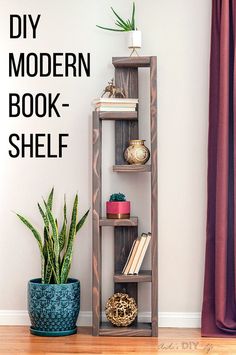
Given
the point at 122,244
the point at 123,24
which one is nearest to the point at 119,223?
the point at 122,244

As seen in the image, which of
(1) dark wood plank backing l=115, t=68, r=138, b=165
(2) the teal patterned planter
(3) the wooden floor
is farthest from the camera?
(1) dark wood plank backing l=115, t=68, r=138, b=165

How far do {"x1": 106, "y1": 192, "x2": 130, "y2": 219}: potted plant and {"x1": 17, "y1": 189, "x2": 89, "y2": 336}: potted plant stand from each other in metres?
0.21

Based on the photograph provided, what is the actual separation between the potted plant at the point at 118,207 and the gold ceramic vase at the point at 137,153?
24 cm

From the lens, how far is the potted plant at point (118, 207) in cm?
424

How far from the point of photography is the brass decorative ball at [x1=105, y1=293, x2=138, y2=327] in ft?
13.8

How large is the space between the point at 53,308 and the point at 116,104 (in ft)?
4.34

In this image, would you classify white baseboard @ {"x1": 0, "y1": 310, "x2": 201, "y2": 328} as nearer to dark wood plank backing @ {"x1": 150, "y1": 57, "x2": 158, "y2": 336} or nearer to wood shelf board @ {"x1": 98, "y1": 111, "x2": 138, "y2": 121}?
dark wood plank backing @ {"x1": 150, "y1": 57, "x2": 158, "y2": 336}

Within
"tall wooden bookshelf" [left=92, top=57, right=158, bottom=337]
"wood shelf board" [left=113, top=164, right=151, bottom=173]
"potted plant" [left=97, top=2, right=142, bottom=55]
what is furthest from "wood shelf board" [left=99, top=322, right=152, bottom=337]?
"potted plant" [left=97, top=2, right=142, bottom=55]

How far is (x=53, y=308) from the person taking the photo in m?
4.18

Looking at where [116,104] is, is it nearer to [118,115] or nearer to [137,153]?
[118,115]

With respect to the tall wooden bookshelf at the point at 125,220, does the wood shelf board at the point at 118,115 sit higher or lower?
higher

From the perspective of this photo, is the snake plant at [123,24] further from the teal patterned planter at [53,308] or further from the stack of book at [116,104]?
the teal patterned planter at [53,308]

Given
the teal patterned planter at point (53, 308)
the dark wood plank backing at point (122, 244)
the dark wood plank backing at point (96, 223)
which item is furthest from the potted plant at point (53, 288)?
the dark wood plank backing at point (122, 244)

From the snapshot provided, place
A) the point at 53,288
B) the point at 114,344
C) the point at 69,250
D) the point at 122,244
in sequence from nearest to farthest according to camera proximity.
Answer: the point at 114,344 → the point at 53,288 → the point at 69,250 → the point at 122,244
